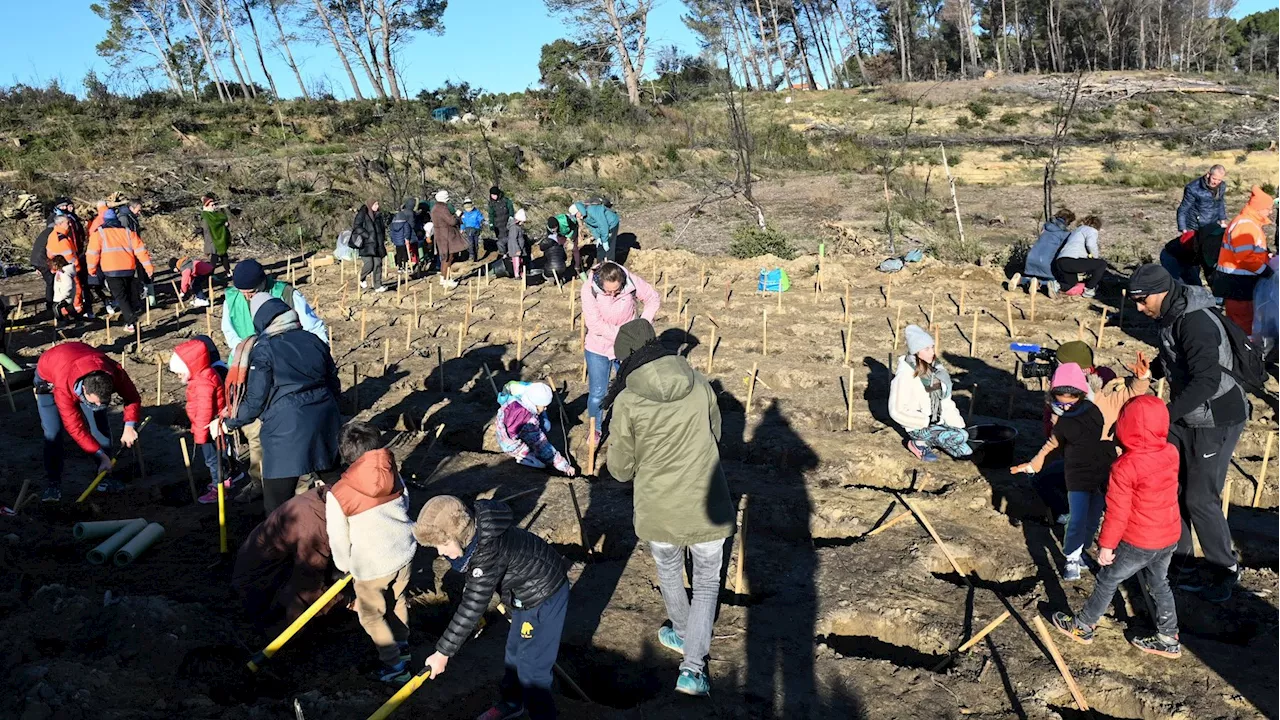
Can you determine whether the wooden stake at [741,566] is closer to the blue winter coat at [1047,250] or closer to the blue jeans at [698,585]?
the blue jeans at [698,585]

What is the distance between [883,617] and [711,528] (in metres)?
1.37

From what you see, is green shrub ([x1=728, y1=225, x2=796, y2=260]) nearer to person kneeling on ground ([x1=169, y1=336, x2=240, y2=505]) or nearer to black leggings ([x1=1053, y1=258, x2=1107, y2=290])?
black leggings ([x1=1053, y1=258, x2=1107, y2=290])

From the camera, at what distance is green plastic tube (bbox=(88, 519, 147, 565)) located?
16.6ft

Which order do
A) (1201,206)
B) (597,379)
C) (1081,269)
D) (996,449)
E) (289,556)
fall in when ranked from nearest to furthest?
(289,556), (996,449), (597,379), (1201,206), (1081,269)

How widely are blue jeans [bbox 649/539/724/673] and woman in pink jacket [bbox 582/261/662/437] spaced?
232 centimetres

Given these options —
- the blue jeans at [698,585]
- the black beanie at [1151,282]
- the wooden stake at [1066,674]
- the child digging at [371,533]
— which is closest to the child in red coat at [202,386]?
the child digging at [371,533]

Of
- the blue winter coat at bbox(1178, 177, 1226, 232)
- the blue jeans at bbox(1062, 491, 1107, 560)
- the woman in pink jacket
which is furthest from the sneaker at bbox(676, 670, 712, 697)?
the blue winter coat at bbox(1178, 177, 1226, 232)

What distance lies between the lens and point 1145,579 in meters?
4.20

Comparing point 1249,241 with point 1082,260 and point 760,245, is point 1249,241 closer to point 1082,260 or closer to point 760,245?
point 1082,260

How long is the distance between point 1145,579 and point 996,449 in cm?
214

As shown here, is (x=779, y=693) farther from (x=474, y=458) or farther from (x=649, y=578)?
(x=474, y=458)

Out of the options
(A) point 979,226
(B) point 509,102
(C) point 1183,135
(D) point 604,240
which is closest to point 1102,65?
(C) point 1183,135

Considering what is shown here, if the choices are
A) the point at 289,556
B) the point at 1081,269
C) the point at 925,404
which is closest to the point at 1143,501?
the point at 925,404

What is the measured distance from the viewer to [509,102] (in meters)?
32.3
